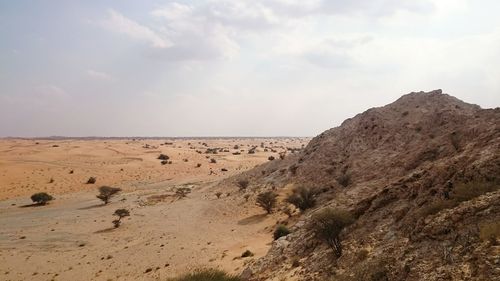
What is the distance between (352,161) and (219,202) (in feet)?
42.6

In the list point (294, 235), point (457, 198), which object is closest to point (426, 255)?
point (457, 198)

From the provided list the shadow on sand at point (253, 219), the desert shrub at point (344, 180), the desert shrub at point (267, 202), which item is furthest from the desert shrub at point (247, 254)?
the desert shrub at point (267, 202)

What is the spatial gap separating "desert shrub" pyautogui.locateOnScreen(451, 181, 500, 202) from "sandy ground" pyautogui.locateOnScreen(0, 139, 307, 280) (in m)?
10.4

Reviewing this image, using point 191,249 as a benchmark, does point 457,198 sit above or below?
above

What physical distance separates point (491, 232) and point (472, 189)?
2.86 m

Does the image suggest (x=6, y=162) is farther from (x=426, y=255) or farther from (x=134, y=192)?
(x=426, y=255)

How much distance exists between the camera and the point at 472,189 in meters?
12.7

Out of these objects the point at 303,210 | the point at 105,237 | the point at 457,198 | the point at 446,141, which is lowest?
the point at 105,237

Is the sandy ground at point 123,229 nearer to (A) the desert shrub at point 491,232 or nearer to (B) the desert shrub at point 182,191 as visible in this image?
(B) the desert shrub at point 182,191

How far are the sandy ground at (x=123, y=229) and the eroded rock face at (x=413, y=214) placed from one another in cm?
470

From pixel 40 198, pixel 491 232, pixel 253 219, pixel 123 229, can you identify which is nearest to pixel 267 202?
pixel 253 219

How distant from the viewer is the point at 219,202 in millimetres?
37531

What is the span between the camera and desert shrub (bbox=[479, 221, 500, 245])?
9.94 m

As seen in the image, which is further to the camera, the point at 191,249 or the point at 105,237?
the point at 105,237
